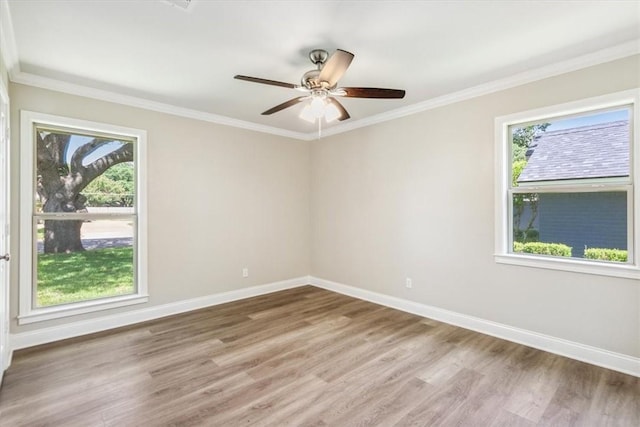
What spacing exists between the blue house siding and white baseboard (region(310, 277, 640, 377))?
0.81 m

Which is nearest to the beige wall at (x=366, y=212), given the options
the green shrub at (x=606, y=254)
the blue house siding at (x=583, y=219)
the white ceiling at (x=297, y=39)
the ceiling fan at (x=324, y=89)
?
the green shrub at (x=606, y=254)

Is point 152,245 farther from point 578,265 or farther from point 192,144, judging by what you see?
point 578,265

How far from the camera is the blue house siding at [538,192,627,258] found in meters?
2.60

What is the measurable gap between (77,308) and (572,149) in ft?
16.7

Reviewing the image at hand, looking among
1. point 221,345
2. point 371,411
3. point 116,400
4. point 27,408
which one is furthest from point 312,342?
point 27,408

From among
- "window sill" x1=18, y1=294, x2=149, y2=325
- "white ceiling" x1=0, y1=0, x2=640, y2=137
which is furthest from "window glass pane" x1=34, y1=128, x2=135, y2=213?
"window sill" x1=18, y1=294, x2=149, y2=325

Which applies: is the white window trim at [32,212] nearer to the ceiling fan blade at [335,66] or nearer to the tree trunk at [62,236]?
the tree trunk at [62,236]

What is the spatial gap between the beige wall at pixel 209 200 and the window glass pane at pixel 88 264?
220mm

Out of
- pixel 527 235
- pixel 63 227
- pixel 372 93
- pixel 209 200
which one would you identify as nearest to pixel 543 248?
pixel 527 235

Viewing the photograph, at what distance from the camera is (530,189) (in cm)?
305

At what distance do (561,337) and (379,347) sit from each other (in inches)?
63.6

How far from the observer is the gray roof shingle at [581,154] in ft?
8.52

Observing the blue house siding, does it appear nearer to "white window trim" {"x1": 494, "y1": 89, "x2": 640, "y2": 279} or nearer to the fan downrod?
"white window trim" {"x1": 494, "y1": 89, "x2": 640, "y2": 279}

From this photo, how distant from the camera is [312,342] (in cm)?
309
